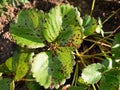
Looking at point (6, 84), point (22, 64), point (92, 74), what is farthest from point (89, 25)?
point (6, 84)

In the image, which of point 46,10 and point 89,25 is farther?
point 46,10

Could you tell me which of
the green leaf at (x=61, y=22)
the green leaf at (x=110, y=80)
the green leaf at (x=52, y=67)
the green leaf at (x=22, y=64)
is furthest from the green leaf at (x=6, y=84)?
the green leaf at (x=110, y=80)

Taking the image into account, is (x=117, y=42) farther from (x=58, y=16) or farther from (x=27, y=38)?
(x=27, y=38)

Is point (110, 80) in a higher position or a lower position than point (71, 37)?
lower

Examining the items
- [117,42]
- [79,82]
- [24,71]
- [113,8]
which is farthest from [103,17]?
[24,71]

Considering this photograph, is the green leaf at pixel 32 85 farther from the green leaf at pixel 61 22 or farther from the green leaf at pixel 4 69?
the green leaf at pixel 61 22

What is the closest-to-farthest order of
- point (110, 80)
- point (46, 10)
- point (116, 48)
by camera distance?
point (110, 80), point (116, 48), point (46, 10)

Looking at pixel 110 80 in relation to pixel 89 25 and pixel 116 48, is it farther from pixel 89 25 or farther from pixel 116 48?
pixel 89 25
